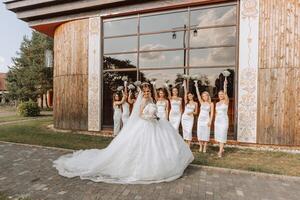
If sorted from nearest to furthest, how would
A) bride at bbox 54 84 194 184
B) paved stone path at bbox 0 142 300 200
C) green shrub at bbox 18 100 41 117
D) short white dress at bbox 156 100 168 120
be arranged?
1. paved stone path at bbox 0 142 300 200
2. bride at bbox 54 84 194 184
3. short white dress at bbox 156 100 168 120
4. green shrub at bbox 18 100 41 117

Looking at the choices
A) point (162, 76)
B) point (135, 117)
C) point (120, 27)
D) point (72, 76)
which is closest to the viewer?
point (135, 117)

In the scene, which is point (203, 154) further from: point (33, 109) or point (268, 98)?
point (33, 109)

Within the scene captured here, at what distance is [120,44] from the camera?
439 inches

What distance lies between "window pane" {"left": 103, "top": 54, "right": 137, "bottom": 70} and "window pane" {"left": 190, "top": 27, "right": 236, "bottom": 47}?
8.85ft

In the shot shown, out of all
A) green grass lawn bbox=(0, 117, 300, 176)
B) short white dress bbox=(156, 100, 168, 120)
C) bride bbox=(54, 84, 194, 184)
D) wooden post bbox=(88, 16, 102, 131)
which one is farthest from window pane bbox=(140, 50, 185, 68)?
bride bbox=(54, 84, 194, 184)

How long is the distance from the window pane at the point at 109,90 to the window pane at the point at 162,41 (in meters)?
1.59

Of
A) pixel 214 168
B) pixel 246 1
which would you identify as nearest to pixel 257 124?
→ pixel 214 168

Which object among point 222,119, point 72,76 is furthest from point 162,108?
point 72,76

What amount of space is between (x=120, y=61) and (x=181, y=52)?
281cm

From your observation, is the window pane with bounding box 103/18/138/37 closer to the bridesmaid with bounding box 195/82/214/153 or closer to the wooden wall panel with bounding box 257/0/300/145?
the bridesmaid with bounding box 195/82/214/153

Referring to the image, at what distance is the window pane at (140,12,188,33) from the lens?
1003cm

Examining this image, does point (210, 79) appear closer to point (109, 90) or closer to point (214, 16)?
point (214, 16)

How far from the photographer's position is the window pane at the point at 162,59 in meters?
10.3


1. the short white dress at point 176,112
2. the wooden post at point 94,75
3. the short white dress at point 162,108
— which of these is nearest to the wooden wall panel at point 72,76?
the wooden post at point 94,75
